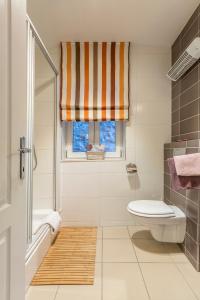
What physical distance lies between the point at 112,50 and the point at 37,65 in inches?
37.2

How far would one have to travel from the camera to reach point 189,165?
1.70m

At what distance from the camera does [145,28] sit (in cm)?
242

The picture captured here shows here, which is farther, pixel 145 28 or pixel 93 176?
pixel 93 176

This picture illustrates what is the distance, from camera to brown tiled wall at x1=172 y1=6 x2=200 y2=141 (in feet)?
6.81

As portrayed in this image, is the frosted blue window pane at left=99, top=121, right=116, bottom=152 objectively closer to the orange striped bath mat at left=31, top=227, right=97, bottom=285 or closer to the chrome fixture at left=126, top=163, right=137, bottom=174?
the chrome fixture at left=126, top=163, right=137, bottom=174

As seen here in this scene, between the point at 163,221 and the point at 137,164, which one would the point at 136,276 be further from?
the point at 137,164

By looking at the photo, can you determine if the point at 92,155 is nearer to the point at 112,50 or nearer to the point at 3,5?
the point at 112,50

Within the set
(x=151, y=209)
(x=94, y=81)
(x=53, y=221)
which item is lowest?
A: (x=53, y=221)

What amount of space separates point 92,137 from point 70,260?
148cm

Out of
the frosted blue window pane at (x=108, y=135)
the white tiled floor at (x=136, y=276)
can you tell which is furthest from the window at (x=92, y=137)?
the white tiled floor at (x=136, y=276)

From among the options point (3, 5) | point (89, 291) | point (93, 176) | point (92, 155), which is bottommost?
point (89, 291)

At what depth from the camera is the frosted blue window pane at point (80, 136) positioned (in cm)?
289

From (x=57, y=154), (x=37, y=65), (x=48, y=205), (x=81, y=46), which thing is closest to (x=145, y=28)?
(x=81, y=46)

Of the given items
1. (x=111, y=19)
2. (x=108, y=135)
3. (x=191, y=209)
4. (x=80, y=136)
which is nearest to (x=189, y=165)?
(x=191, y=209)
